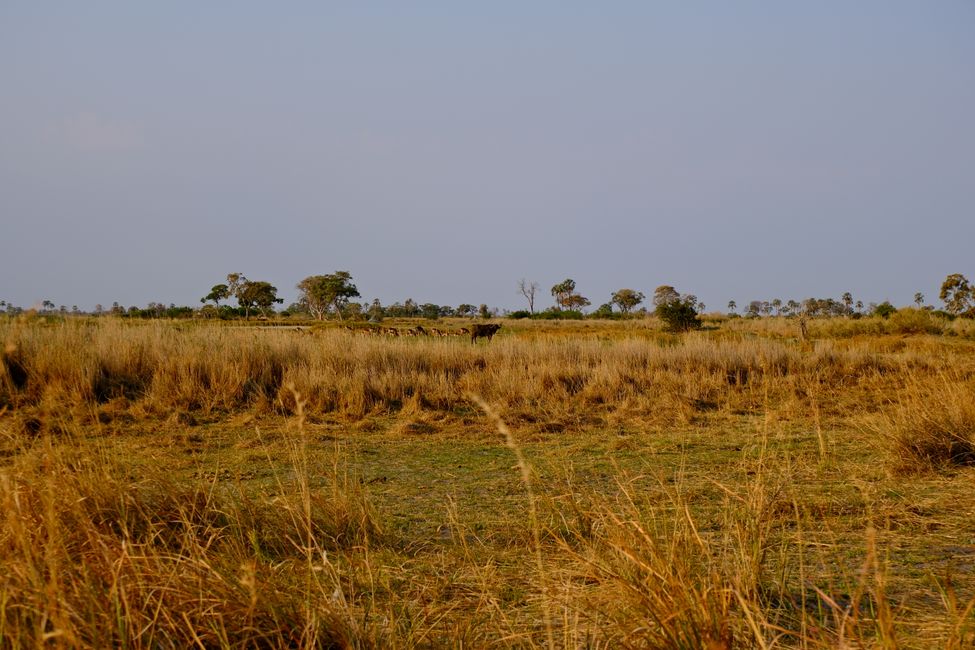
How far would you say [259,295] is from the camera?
209ft

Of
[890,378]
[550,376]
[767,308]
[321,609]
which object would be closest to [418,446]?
[550,376]

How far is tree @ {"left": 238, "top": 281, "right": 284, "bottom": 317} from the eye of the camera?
63.6 m

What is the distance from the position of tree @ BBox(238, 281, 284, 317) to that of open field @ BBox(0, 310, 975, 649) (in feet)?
165

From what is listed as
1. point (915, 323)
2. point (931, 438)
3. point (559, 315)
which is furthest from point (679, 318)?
point (559, 315)

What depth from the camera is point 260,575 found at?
2562 mm

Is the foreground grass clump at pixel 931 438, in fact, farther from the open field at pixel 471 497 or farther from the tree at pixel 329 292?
the tree at pixel 329 292

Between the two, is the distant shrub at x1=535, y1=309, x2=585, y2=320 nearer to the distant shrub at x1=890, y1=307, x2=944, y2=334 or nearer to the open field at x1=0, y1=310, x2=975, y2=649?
the distant shrub at x1=890, y1=307, x2=944, y2=334

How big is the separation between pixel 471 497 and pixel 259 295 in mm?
62633

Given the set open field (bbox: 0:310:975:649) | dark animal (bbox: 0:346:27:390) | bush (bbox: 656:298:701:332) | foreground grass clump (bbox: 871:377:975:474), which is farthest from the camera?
bush (bbox: 656:298:701:332)

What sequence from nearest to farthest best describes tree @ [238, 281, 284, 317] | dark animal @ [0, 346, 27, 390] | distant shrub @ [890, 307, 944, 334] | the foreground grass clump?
the foreground grass clump → dark animal @ [0, 346, 27, 390] → distant shrub @ [890, 307, 944, 334] → tree @ [238, 281, 284, 317]

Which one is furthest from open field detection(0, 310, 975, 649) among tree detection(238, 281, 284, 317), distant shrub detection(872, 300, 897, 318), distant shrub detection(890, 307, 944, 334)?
tree detection(238, 281, 284, 317)

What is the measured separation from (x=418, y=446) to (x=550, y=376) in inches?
192

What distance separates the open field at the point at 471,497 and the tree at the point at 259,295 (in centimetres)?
5037

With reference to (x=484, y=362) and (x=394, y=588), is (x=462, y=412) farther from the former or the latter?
(x=394, y=588)
